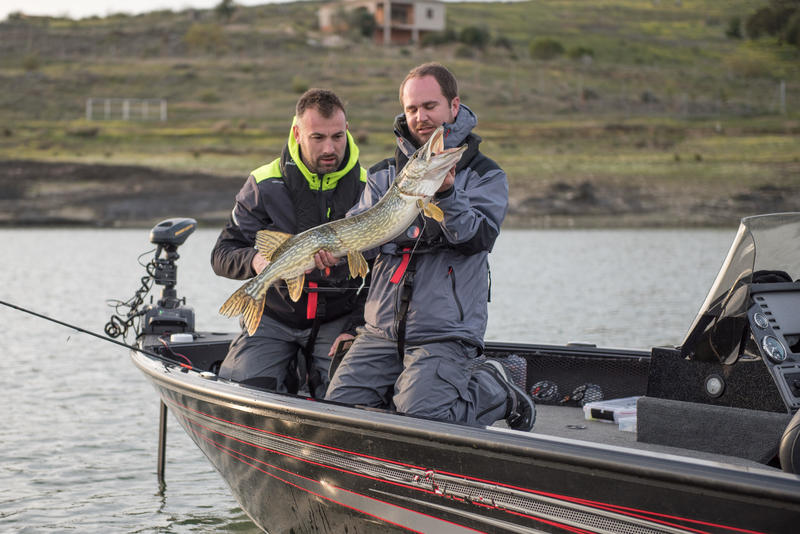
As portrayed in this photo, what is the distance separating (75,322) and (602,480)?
39.7 ft

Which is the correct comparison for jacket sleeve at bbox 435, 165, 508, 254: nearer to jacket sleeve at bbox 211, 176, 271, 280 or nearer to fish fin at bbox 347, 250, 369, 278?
fish fin at bbox 347, 250, 369, 278

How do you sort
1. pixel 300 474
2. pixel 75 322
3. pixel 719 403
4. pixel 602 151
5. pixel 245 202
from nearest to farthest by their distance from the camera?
pixel 719 403 < pixel 300 474 < pixel 245 202 < pixel 75 322 < pixel 602 151

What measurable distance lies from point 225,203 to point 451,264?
1115 inches

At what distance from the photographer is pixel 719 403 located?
402 centimetres

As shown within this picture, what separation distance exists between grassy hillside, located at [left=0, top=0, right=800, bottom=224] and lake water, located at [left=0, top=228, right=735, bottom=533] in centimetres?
469

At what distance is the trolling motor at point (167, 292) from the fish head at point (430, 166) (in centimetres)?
297

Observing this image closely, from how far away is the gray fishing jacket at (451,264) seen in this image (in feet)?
13.3

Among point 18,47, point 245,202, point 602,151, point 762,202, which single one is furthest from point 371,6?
point 245,202

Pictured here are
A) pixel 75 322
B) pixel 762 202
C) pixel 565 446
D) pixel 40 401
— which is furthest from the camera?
pixel 762 202

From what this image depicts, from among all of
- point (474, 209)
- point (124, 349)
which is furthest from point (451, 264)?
point (124, 349)

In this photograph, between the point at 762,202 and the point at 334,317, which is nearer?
the point at 334,317

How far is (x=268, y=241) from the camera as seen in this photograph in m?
4.49

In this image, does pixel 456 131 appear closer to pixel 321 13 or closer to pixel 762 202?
pixel 762 202

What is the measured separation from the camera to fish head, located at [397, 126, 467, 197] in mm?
3660
